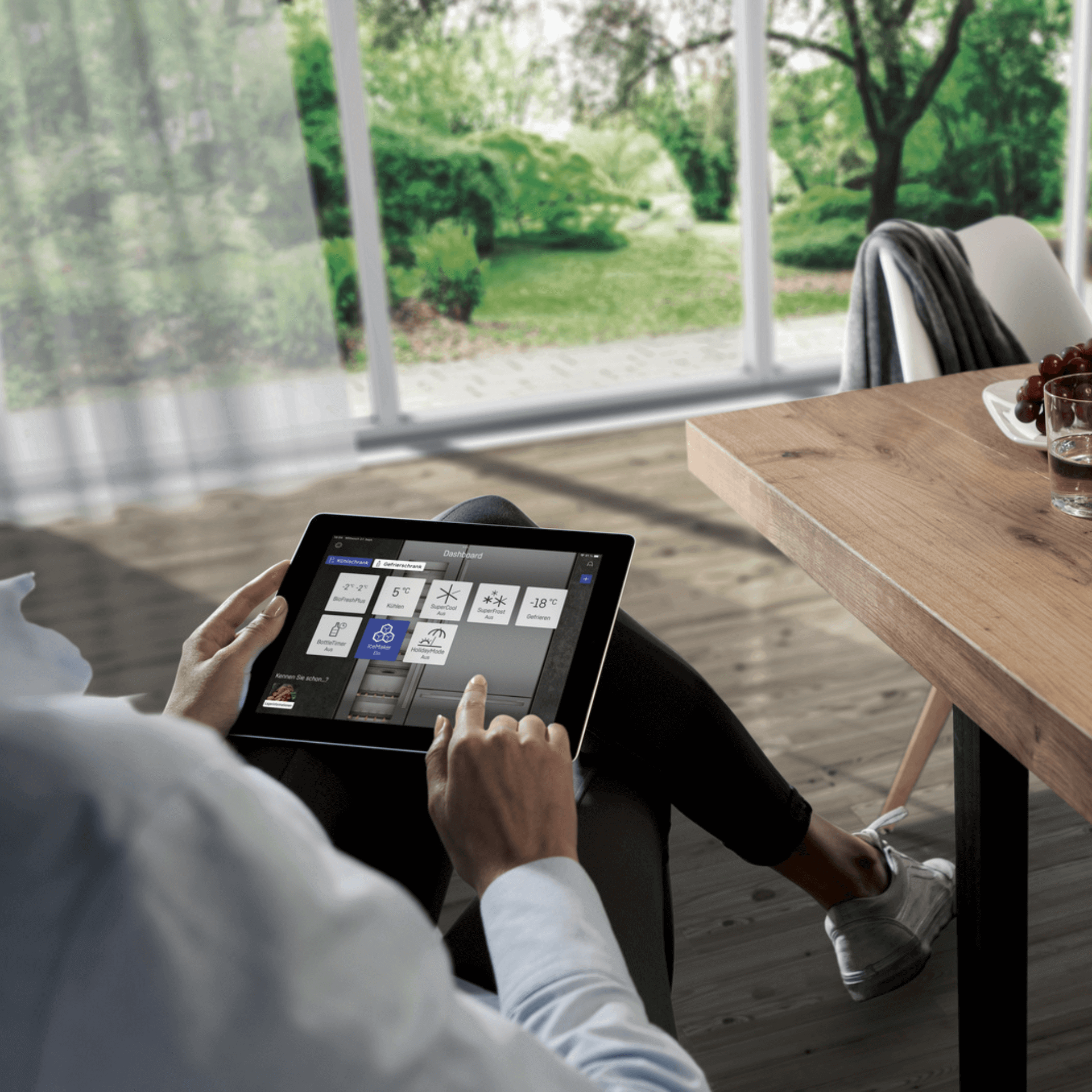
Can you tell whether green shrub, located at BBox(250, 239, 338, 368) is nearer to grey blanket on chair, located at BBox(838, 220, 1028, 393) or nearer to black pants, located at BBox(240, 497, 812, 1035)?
grey blanket on chair, located at BBox(838, 220, 1028, 393)

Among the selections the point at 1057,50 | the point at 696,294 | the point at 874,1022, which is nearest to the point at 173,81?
the point at 696,294

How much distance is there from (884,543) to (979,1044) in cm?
51

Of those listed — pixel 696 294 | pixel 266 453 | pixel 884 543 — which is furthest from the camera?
pixel 696 294

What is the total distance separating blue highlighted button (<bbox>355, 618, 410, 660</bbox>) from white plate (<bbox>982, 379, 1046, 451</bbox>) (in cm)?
68

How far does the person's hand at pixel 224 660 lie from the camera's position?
35.5 inches

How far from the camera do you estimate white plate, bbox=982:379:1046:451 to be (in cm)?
114

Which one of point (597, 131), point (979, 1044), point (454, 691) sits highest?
point (597, 131)

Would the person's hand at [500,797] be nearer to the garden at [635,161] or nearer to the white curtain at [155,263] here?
the white curtain at [155,263]

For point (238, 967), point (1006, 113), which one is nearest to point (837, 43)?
point (1006, 113)

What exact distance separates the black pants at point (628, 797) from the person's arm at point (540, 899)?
172 mm

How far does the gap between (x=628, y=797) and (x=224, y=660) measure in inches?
15.3

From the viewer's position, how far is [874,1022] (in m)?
1.29

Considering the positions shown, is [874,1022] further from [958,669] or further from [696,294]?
[696,294]

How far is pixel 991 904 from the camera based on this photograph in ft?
3.32
